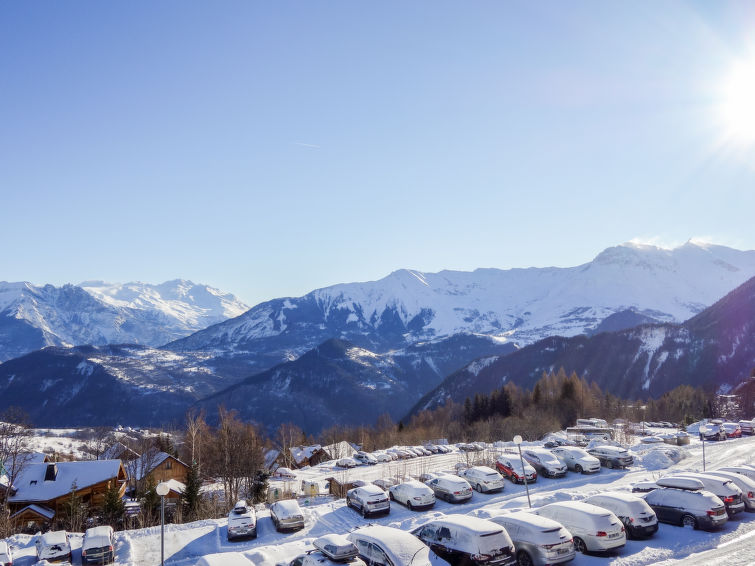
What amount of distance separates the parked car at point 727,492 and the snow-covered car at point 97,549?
3126cm

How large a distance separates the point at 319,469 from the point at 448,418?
283 ft

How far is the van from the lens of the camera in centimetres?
2156

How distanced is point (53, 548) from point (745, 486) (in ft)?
124

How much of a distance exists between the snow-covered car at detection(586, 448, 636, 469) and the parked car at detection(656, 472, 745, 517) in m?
18.5

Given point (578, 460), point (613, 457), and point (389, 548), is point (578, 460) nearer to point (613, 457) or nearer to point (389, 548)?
point (613, 457)

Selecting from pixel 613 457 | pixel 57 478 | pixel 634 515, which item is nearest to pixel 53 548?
pixel 634 515

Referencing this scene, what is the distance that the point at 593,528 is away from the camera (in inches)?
856

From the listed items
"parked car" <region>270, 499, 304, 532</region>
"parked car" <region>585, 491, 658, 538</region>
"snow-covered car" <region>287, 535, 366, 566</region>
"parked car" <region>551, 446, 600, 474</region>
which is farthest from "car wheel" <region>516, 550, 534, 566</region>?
"parked car" <region>551, 446, 600, 474</region>

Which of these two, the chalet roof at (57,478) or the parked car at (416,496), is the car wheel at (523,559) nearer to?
the parked car at (416,496)

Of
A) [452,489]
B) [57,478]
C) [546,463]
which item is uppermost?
[452,489]

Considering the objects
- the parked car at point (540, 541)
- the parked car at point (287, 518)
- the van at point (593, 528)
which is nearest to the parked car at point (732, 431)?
the van at point (593, 528)

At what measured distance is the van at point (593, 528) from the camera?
21.6 m

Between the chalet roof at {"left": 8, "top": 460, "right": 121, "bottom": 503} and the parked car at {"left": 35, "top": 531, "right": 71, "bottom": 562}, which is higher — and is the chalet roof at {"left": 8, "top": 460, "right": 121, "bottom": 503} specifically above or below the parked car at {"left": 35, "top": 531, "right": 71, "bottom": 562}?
below

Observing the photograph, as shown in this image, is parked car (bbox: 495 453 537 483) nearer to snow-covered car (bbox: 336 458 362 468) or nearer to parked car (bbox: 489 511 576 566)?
parked car (bbox: 489 511 576 566)
